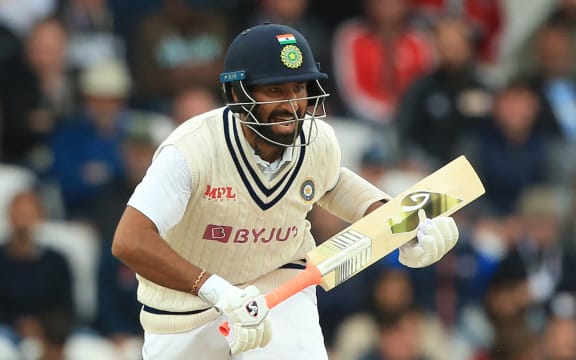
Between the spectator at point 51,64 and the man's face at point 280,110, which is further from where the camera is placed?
the spectator at point 51,64

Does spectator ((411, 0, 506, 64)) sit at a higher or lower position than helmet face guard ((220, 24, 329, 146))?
lower

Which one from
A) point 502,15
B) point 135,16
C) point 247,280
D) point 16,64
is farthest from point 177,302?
point 502,15

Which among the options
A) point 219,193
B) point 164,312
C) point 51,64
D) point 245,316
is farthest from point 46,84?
point 245,316

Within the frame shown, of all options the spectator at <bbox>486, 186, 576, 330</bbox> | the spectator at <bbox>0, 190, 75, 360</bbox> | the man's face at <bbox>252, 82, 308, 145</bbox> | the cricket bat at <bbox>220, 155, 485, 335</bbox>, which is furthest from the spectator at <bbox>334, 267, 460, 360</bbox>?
the man's face at <bbox>252, 82, 308, 145</bbox>

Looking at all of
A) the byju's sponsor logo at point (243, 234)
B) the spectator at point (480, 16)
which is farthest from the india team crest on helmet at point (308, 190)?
the spectator at point (480, 16)

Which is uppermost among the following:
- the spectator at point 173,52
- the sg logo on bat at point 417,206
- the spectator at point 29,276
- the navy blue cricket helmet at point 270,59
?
the navy blue cricket helmet at point 270,59

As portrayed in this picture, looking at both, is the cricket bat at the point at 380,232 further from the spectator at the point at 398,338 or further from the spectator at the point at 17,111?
the spectator at the point at 17,111

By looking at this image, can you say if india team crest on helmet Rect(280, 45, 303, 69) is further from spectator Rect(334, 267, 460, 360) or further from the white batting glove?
spectator Rect(334, 267, 460, 360)

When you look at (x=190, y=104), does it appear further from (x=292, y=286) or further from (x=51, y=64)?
(x=292, y=286)

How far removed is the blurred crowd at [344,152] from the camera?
8594mm

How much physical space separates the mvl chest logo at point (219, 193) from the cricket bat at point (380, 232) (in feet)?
1.19

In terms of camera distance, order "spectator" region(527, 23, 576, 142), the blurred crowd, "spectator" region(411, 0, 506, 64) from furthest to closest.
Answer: "spectator" region(411, 0, 506, 64) < "spectator" region(527, 23, 576, 142) < the blurred crowd

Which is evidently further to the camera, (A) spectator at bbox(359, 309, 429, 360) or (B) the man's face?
(A) spectator at bbox(359, 309, 429, 360)

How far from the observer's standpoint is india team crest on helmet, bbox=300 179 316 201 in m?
5.24
